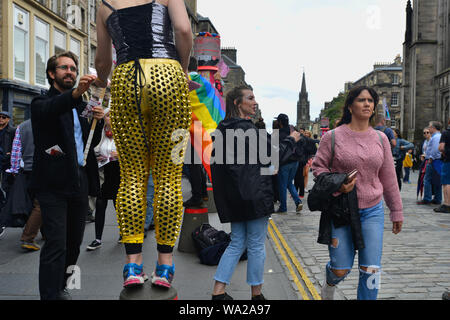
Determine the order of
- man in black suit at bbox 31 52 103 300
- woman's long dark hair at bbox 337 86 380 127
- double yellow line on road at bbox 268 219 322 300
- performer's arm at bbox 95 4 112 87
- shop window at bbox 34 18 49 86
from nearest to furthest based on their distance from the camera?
performer's arm at bbox 95 4 112 87 < man in black suit at bbox 31 52 103 300 < woman's long dark hair at bbox 337 86 380 127 < double yellow line on road at bbox 268 219 322 300 < shop window at bbox 34 18 49 86

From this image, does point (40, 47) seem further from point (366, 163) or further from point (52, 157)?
point (366, 163)

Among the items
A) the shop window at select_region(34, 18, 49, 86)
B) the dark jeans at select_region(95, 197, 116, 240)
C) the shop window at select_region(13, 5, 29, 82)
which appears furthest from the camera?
the shop window at select_region(34, 18, 49, 86)

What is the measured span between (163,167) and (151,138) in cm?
21

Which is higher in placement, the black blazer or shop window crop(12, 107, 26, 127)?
shop window crop(12, 107, 26, 127)

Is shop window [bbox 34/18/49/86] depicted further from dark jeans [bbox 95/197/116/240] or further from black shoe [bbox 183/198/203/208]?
black shoe [bbox 183/198/203/208]

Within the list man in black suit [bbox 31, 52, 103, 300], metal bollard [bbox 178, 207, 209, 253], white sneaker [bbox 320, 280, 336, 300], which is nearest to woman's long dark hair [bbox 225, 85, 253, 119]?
man in black suit [bbox 31, 52, 103, 300]

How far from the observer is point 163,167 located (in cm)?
274

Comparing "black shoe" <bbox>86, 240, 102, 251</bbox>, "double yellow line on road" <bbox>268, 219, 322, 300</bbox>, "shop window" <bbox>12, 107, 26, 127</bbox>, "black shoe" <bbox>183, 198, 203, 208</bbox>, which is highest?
"shop window" <bbox>12, 107, 26, 127</bbox>

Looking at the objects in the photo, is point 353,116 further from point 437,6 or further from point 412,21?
point 412,21

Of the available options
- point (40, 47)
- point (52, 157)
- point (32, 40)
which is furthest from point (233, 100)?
point (40, 47)

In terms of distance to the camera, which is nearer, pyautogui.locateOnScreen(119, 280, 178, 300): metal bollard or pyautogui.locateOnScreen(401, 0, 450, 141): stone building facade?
pyautogui.locateOnScreen(119, 280, 178, 300): metal bollard

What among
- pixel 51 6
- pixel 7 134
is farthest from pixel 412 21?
pixel 7 134

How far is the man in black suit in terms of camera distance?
299 centimetres

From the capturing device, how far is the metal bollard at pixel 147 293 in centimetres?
264
